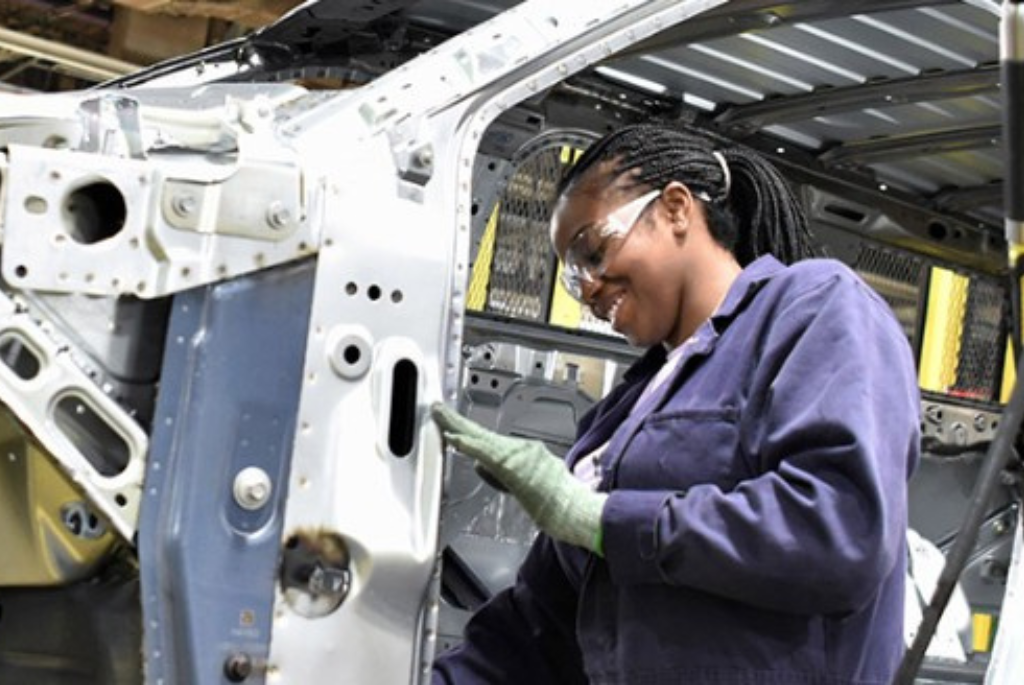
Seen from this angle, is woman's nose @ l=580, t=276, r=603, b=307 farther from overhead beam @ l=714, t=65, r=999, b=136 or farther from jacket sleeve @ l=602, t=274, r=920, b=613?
overhead beam @ l=714, t=65, r=999, b=136

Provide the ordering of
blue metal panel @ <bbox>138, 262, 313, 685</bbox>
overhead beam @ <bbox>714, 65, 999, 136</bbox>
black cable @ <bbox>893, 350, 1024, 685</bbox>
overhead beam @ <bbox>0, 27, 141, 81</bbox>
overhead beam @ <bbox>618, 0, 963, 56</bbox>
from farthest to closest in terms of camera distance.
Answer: overhead beam @ <bbox>0, 27, 141, 81</bbox> → overhead beam @ <bbox>714, 65, 999, 136</bbox> → overhead beam @ <bbox>618, 0, 963, 56</bbox> → blue metal panel @ <bbox>138, 262, 313, 685</bbox> → black cable @ <bbox>893, 350, 1024, 685</bbox>

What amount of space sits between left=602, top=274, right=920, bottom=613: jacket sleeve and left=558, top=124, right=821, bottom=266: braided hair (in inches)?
19.1

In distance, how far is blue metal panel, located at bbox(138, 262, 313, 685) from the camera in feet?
8.53

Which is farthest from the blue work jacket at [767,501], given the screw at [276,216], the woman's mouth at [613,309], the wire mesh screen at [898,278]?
the wire mesh screen at [898,278]

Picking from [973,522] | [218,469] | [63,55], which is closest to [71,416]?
[218,469]

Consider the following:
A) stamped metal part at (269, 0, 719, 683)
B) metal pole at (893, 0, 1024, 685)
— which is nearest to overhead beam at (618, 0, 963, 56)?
stamped metal part at (269, 0, 719, 683)

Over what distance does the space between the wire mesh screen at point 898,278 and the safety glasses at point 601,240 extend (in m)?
3.02

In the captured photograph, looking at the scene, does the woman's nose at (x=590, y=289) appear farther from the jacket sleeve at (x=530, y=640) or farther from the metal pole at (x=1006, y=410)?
the metal pole at (x=1006, y=410)

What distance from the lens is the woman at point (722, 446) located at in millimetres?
2498

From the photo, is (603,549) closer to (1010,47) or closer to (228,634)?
(228,634)

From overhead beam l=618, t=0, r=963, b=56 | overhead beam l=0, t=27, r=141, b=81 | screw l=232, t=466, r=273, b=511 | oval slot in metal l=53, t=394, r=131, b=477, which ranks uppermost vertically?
overhead beam l=618, t=0, r=963, b=56

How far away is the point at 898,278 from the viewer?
20.2 feet

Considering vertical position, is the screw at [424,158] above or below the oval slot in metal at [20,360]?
above

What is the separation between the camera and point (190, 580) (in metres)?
2.60
